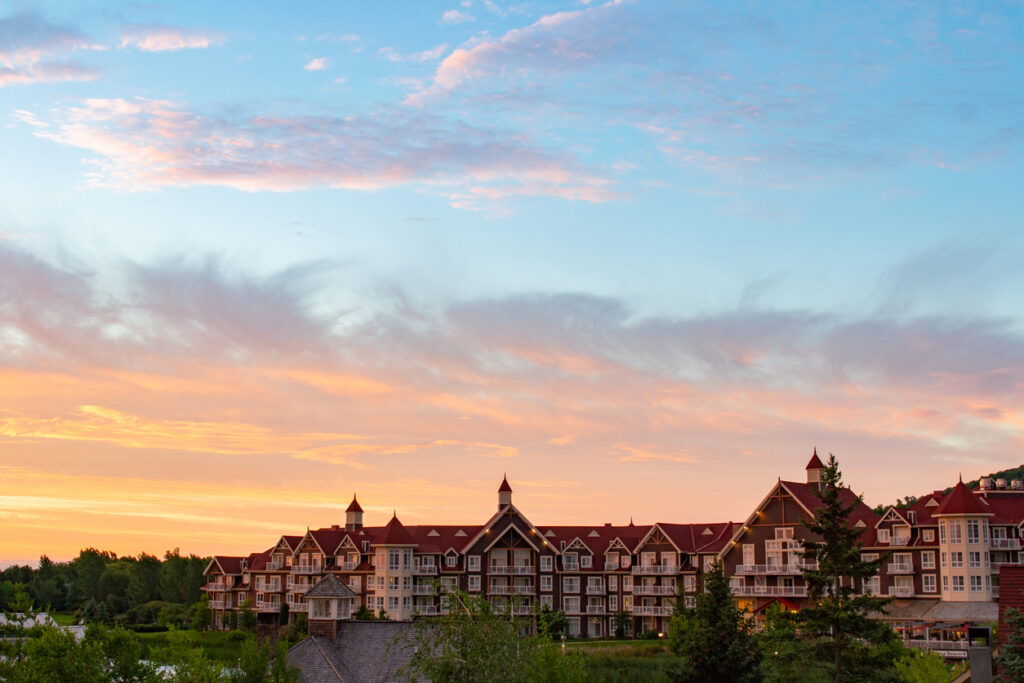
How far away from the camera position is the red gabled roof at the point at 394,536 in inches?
3844

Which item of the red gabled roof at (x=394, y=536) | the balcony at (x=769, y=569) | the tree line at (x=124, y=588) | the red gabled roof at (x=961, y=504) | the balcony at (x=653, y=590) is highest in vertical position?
the red gabled roof at (x=961, y=504)

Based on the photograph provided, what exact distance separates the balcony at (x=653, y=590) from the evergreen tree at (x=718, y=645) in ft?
137

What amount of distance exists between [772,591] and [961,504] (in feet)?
52.4

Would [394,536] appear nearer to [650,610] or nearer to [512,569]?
[512,569]

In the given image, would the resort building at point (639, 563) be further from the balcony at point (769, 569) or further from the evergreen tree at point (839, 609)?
the evergreen tree at point (839, 609)

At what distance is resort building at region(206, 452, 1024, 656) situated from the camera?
79062 mm

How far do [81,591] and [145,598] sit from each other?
16611 mm

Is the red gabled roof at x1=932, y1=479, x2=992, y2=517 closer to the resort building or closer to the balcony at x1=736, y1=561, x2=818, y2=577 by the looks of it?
the resort building

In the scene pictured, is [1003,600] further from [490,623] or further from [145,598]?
[145,598]

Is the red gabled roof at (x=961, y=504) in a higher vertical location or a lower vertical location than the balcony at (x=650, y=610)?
higher

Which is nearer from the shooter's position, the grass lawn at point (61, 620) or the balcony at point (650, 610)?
the grass lawn at point (61, 620)

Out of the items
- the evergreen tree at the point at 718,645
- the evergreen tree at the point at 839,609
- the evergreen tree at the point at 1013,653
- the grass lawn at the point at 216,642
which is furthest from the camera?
the grass lawn at the point at 216,642

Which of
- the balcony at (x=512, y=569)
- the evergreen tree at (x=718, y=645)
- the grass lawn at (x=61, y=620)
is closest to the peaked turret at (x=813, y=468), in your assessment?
the balcony at (x=512, y=569)

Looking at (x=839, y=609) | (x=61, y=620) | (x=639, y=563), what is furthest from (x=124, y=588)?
(x=839, y=609)
